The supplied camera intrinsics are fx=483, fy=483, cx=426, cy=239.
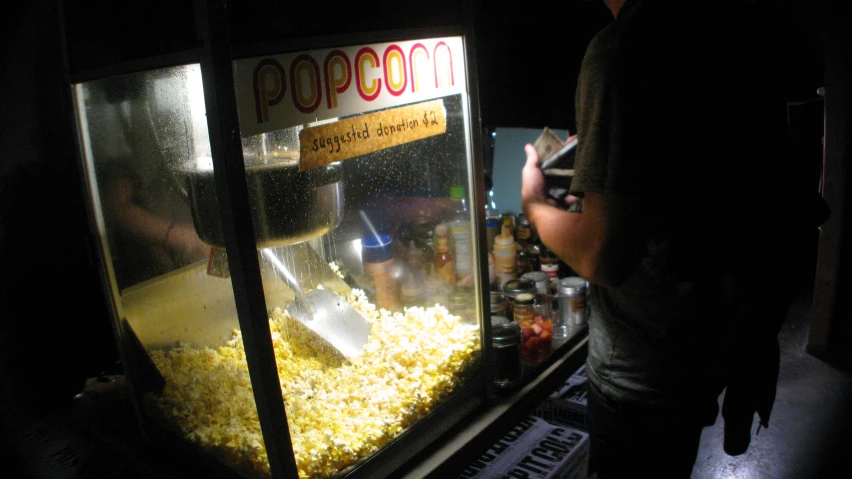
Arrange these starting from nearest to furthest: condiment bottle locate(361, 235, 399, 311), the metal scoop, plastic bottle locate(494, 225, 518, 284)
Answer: the metal scoop, condiment bottle locate(361, 235, 399, 311), plastic bottle locate(494, 225, 518, 284)

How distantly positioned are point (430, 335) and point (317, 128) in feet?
3.12

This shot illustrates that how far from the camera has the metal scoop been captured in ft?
5.52

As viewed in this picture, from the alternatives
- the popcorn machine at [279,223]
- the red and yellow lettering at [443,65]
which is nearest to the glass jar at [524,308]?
the popcorn machine at [279,223]

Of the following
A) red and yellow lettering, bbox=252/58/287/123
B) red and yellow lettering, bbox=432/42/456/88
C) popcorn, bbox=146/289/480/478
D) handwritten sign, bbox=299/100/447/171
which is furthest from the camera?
red and yellow lettering, bbox=432/42/456/88

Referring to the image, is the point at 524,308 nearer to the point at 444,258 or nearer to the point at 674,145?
the point at 444,258

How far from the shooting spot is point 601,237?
3.84ft

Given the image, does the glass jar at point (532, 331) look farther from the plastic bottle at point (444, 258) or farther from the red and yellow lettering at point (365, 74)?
the red and yellow lettering at point (365, 74)

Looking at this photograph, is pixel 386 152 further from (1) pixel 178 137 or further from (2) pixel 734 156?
(2) pixel 734 156

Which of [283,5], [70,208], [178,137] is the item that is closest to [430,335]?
[178,137]

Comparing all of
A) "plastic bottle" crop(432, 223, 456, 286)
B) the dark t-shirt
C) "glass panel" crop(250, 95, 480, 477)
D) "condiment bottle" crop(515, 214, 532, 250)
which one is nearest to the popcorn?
"glass panel" crop(250, 95, 480, 477)

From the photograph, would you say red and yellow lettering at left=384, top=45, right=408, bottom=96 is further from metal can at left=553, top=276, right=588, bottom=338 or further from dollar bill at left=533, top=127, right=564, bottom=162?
metal can at left=553, top=276, right=588, bottom=338

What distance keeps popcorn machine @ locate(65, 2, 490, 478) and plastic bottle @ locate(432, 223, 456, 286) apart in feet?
0.24

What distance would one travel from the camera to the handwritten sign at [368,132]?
1.21 metres

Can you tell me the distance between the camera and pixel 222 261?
1322 millimetres
